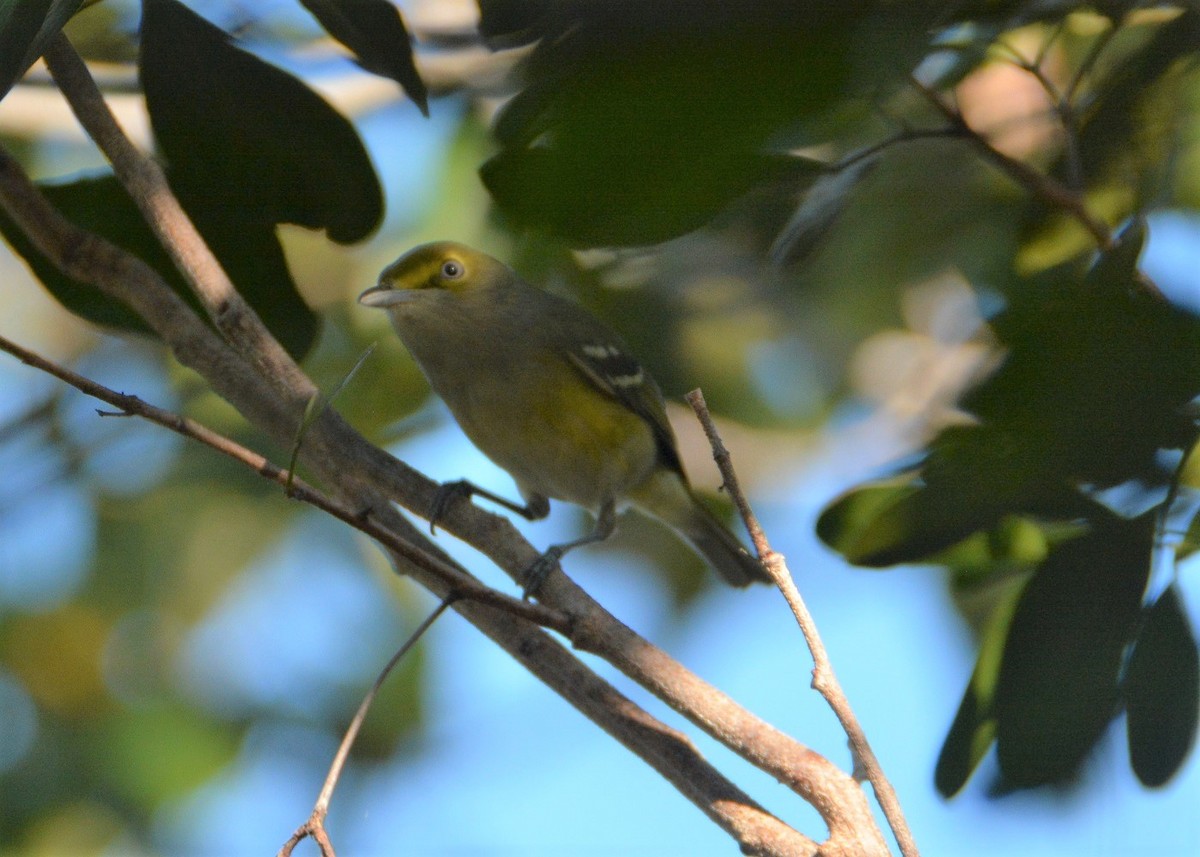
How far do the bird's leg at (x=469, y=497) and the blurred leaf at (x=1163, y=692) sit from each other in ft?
3.40

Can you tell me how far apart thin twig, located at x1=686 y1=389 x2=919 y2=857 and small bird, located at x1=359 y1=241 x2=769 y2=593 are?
68.2 inches

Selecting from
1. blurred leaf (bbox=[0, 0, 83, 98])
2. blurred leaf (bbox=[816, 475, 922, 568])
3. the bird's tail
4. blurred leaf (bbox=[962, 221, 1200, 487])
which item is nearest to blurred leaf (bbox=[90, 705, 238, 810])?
the bird's tail

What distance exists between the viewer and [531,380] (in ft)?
11.8

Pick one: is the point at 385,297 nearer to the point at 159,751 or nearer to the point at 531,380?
the point at 531,380

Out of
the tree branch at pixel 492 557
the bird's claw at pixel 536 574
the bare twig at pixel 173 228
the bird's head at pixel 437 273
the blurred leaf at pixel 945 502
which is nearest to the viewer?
the blurred leaf at pixel 945 502

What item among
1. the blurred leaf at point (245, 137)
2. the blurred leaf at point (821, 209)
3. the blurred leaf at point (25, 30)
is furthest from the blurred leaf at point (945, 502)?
the blurred leaf at point (25, 30)

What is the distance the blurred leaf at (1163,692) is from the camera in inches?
64.9

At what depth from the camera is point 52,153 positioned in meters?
4.38

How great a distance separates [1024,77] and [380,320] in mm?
2285

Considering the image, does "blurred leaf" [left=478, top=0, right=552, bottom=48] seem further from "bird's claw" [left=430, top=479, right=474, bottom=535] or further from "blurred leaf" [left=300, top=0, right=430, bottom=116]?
"bird's claw" [left=430, top=479, right=474, bottom=535]

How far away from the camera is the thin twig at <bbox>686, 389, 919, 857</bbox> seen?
1.53 metres

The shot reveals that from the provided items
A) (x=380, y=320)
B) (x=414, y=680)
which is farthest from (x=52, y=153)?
(x=414, y=680)

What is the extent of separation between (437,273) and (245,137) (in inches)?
65.2

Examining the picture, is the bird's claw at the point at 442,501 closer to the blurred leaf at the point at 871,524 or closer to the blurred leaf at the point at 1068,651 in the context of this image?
the blurred leaf at the point at 871,524
